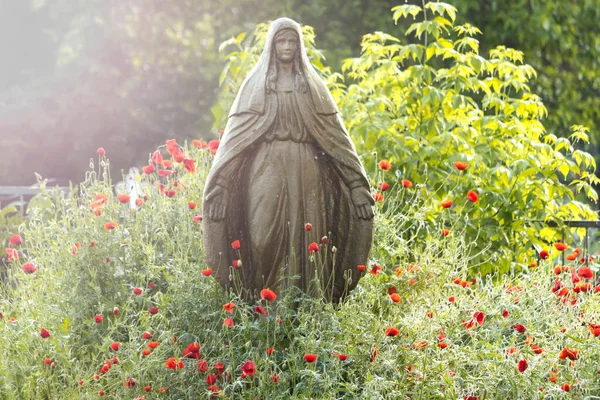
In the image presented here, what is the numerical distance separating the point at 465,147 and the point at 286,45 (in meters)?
2.68

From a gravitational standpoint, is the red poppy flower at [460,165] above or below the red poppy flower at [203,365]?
above

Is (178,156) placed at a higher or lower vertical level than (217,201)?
higher

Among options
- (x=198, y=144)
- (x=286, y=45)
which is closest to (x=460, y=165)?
(x=286, y=45)

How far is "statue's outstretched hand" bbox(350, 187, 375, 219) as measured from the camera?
15.6ft

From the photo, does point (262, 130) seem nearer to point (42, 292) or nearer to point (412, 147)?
point (42, 292)

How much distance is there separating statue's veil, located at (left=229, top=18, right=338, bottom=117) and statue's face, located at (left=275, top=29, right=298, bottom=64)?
0.08 ft

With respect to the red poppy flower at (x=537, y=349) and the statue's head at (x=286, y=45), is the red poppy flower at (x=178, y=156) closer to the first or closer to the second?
the statue's head at (x=286, y=45)

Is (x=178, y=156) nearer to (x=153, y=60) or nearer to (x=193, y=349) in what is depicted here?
(x=193, y=349)

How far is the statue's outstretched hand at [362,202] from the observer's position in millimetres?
4750

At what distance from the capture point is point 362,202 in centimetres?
475

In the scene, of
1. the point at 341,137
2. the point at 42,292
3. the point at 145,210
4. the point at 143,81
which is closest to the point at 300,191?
the point at 341,137

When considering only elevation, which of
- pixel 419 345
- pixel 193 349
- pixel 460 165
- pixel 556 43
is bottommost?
pixel 419 345

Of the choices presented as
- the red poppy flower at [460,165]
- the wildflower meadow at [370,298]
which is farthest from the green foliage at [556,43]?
the red poppy flower at [460,165]

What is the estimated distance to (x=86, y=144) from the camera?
20.8 metres
